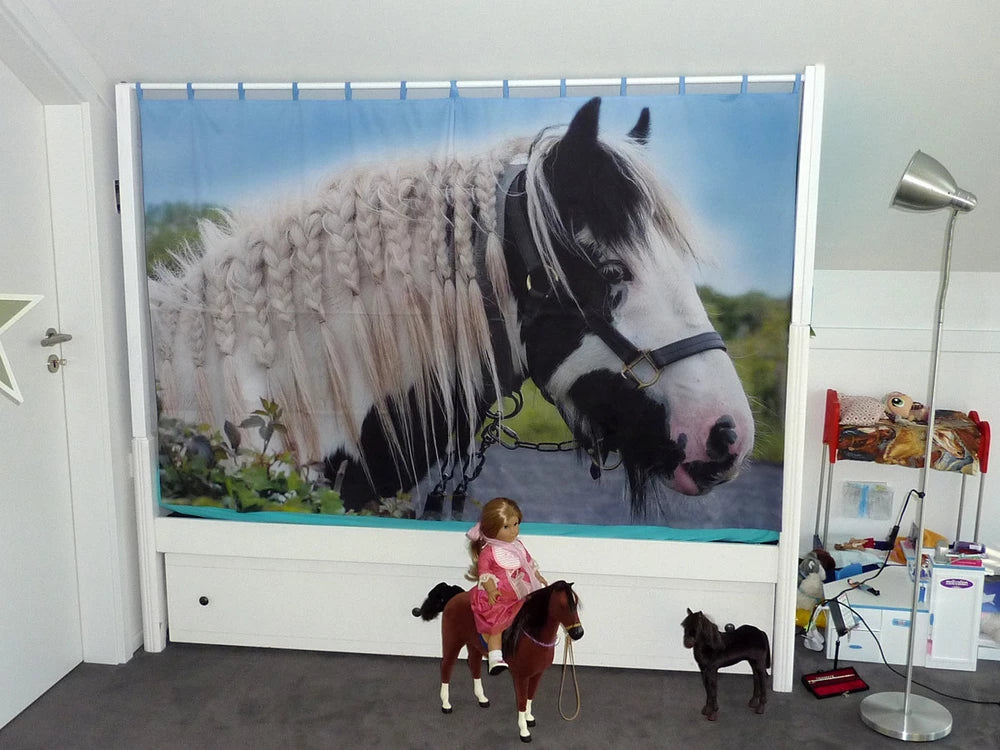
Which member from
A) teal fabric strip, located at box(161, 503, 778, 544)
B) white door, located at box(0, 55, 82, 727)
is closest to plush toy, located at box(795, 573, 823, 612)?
teal fabric strip, located at box(161, 503, 778, 544)

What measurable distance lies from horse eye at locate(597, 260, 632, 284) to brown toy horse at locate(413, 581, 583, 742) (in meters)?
0.90

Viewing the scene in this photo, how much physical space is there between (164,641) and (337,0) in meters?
2.11

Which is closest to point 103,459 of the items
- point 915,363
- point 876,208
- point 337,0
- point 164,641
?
point 164,641

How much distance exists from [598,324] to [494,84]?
75 centimetres

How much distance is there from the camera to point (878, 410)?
3.03 m

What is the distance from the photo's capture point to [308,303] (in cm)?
269

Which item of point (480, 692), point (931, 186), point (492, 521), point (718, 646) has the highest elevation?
point (931, 186)

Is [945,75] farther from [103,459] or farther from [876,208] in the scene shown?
[103,459]

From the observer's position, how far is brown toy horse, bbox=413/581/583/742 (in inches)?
85.7

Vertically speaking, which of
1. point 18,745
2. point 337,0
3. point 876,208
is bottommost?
point 18,745

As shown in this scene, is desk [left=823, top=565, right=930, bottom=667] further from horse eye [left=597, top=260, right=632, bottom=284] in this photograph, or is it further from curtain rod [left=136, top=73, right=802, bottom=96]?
curtain rod [left=136, top=73, right=802, bottom=96]

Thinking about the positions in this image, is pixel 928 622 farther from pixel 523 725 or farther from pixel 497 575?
pixel 497 575

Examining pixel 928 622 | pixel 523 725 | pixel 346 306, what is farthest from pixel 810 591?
pixel 346 306

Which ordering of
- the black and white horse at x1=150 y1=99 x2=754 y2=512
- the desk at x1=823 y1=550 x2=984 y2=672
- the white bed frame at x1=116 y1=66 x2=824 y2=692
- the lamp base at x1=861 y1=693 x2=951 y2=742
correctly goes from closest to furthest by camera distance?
the lamp base at x1=861 y1=693 x2=951 y2=742 → the black and white horse at x1=150 y1=99 x2=754 y2=512 → the white bed frame at x1=116 y1=66 x2=824 y2=692 → the desk at x1=823 y1=550 x2=984 y2=672
